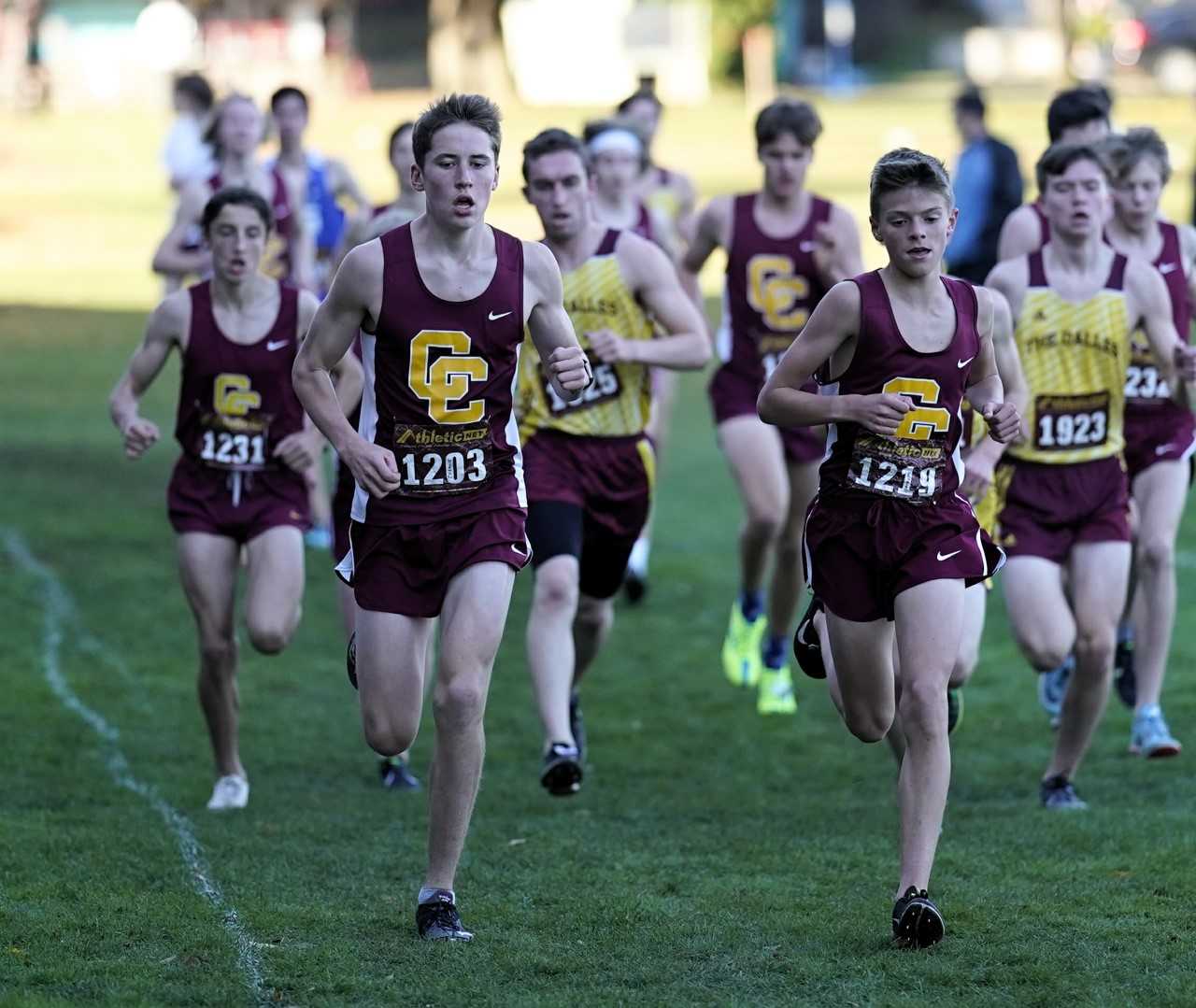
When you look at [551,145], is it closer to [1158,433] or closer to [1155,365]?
[1155,365]

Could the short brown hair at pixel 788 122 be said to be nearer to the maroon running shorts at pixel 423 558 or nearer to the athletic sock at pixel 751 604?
the athletic sock at pixel 751 604

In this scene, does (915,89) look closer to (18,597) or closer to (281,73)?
(281,73)

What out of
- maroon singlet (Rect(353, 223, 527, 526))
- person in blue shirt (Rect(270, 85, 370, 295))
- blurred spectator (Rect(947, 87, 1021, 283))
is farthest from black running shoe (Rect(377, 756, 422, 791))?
blurred spectator (Rect(947, 87, 1021, 283))

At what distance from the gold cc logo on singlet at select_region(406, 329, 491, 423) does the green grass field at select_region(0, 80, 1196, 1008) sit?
153 cm

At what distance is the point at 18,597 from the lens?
1226 centimetres

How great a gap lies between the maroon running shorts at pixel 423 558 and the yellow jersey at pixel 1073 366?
2.59 m

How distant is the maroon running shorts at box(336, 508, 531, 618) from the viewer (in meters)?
6.07

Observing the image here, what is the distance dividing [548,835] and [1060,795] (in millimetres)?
1953

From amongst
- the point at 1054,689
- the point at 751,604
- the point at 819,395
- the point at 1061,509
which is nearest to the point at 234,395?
the point at 819,395

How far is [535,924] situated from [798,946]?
81 cm

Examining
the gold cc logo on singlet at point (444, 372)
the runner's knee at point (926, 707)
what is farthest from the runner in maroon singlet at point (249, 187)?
the runner's knee at point (926, 707)

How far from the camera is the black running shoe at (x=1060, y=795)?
26.0 feet

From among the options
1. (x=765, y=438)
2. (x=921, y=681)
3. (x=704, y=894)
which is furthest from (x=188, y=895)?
(x=765, y=438)

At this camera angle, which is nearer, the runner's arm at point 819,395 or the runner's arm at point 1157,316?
the runner's arm at point 819,395
